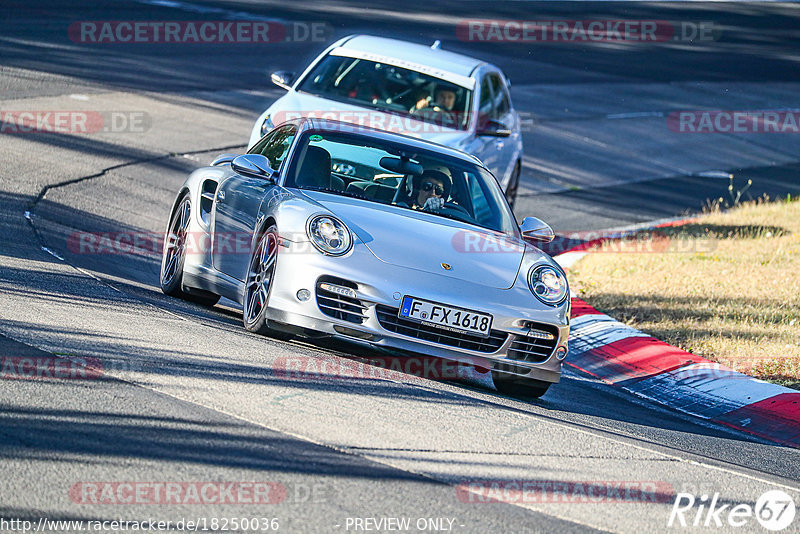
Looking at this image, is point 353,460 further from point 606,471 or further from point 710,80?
point 710,80

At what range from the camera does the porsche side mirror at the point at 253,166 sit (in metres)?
7.77

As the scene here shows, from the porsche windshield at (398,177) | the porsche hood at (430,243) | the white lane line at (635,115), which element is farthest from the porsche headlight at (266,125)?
the white lane line at (635,115)

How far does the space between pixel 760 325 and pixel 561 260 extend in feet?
10.4

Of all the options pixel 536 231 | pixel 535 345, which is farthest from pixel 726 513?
pixel 536 231

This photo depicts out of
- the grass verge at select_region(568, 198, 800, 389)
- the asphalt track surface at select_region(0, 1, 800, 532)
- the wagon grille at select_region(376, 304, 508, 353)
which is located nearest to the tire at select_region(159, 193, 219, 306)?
the asphalt track surface at select_region(0, 1, 800, 532)

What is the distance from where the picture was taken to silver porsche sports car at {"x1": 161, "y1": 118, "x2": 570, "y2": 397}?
668 cm

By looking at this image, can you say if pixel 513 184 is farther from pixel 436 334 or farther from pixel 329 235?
pixel 436 334

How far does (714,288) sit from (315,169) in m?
4.85

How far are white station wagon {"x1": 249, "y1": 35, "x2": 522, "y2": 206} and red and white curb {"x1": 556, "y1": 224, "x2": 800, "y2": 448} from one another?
2.98 meters

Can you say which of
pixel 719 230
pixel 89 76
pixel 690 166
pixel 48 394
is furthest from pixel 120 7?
pixel 48 394

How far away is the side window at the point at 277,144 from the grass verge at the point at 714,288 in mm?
3531

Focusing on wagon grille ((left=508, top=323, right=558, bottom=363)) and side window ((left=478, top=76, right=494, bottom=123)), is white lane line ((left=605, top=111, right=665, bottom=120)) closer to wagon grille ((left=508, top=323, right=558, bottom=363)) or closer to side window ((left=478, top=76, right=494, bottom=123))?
side window ((left=478, top=76, right=494, bottom=123))

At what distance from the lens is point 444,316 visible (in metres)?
6.66

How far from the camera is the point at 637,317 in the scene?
1016 cm
